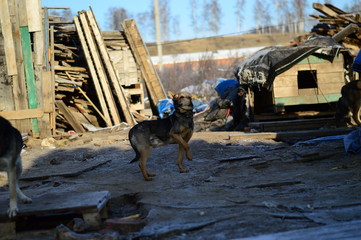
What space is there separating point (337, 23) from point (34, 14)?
10.5 meters

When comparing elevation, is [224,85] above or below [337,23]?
below

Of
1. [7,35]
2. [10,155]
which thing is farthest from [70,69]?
[10,155]

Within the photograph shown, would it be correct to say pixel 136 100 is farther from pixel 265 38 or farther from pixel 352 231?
pixel 265 38

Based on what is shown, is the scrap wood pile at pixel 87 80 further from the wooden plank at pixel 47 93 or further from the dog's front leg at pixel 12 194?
the dog's front leg at pixel 12 194

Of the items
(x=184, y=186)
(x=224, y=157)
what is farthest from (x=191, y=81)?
(x=184, y=186)

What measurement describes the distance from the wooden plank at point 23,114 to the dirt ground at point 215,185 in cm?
163

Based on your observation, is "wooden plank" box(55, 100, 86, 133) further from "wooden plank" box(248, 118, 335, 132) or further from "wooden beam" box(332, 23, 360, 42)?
"wooden beam" box(332, 23, 360, 42)

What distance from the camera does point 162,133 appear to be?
23.2ft

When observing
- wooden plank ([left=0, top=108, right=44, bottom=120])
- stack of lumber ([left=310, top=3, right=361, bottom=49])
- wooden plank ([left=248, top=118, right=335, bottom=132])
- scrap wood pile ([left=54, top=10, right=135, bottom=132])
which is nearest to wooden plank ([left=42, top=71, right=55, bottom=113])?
wooden plank ([left=0, top=108, right=44, bottom=120])

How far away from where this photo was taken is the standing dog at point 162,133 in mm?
6918

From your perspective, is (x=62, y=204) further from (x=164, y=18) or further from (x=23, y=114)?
(x=164, y=18)

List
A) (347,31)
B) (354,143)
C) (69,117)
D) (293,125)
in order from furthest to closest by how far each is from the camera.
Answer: (69,117) < (347,31) < (293,125) < (354,143)

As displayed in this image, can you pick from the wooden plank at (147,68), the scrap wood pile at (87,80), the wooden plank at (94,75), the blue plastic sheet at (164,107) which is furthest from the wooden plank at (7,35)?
the wooden plank at (147,68)

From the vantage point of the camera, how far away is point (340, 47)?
496 inches
